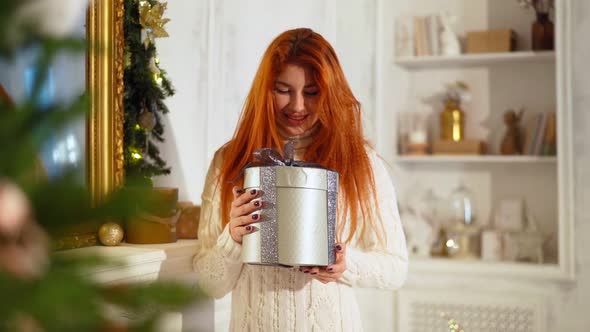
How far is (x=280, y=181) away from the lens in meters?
1.53

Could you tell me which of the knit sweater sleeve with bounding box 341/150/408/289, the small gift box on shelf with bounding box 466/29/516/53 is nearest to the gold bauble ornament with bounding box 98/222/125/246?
the knit sweater sleeve with bounding box 341/150/408/289

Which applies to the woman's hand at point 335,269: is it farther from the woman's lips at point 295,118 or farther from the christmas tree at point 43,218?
the christmas tree at point 43,218

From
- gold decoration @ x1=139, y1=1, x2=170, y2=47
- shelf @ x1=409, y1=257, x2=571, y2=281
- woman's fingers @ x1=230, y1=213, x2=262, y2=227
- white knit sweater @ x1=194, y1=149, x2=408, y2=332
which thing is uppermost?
gold decoration @ x1=139, y1=1, x2=170, y2=47

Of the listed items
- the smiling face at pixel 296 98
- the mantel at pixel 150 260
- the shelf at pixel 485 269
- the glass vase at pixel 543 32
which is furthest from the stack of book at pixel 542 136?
the mantel at pixel 150 260

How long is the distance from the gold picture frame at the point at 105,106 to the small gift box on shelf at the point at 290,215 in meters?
0.46

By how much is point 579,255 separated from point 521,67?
3.58 ft

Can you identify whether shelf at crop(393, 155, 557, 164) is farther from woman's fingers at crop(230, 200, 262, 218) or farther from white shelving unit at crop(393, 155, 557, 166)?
woman's fingers at crop(230, 200, 262, 218)

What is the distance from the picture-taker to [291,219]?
1523mm

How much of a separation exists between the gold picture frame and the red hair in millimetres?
317

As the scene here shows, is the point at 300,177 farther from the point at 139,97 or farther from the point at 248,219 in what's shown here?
the point at 139,97

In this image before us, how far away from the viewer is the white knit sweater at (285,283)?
175 centimetres

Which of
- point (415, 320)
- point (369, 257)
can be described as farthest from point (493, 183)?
point (369, 257)

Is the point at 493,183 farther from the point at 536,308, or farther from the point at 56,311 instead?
the point at 56,311

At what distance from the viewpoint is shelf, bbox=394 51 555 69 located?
343cm
